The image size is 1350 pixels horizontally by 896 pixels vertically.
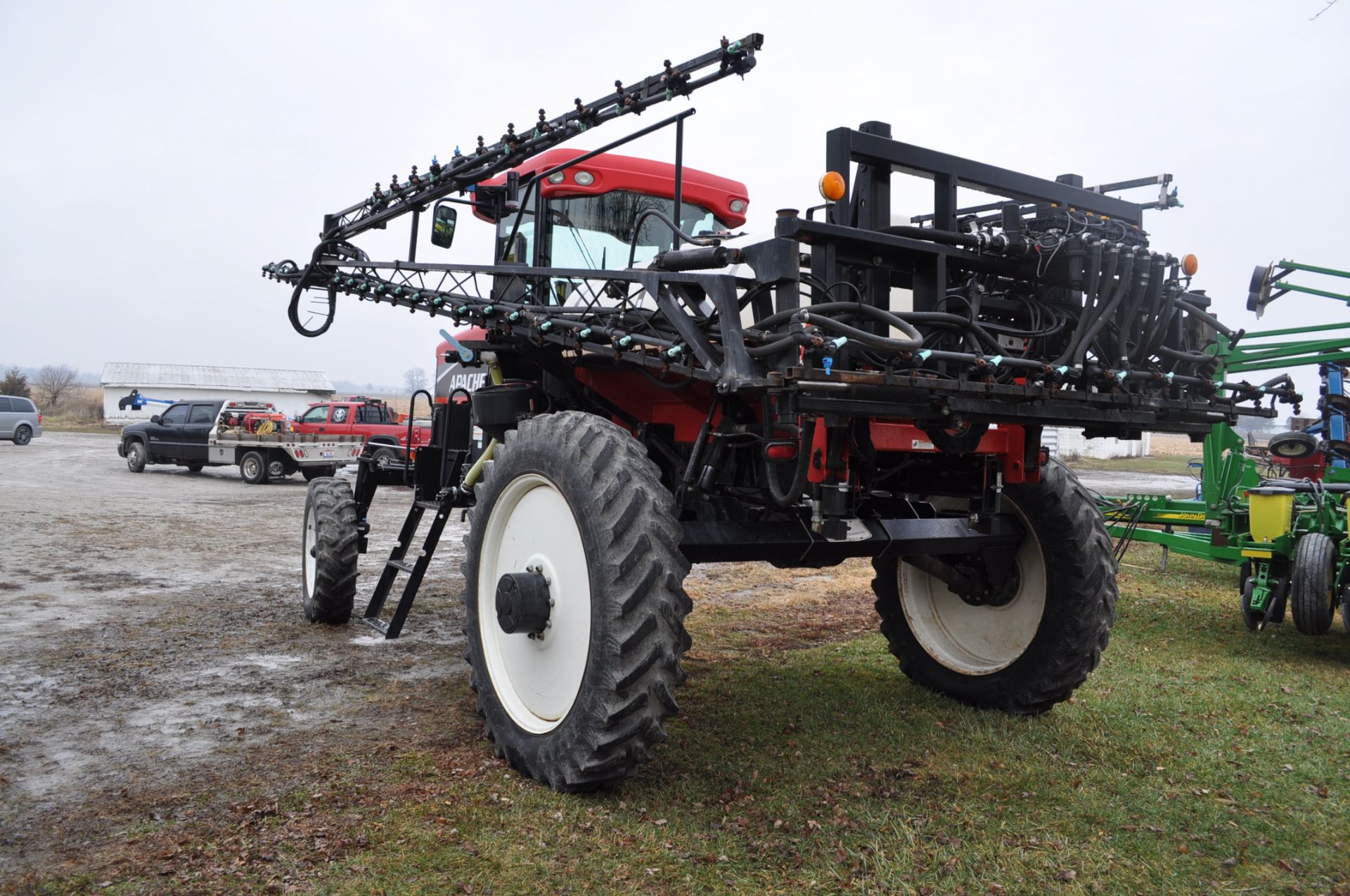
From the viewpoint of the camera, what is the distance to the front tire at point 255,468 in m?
21.3

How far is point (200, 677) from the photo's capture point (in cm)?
568

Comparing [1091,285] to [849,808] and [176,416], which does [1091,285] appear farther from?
[176,416]

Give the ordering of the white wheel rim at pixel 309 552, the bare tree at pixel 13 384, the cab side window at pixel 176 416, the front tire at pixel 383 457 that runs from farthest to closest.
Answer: the bare tree at pixel 13 384, the cab side window at pixel 176 416, the white wheel rim at pixel 309 552, the front tire at pixel 383 457

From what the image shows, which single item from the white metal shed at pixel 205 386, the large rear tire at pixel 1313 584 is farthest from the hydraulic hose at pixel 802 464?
the white metal shed at pixel 205 386

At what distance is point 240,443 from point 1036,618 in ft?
65.9

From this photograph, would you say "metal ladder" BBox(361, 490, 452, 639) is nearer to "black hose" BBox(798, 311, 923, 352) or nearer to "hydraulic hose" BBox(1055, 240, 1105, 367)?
"black hose" BBox(798, 311, 923, 352)

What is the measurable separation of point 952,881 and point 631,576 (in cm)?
151


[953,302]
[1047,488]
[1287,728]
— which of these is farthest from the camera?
[1287,728]

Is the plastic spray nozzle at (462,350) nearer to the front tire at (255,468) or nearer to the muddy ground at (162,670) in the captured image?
the muddy ground at (162,670)

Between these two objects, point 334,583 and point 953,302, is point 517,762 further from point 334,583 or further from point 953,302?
point 334,583

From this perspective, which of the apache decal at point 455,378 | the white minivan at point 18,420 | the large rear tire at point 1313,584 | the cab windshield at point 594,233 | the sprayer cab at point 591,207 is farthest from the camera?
the white minivan at point 18,420

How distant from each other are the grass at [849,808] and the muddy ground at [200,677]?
110 mm

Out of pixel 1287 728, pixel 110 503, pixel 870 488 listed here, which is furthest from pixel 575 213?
pixel 110 503

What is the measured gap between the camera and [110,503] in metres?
15.8
